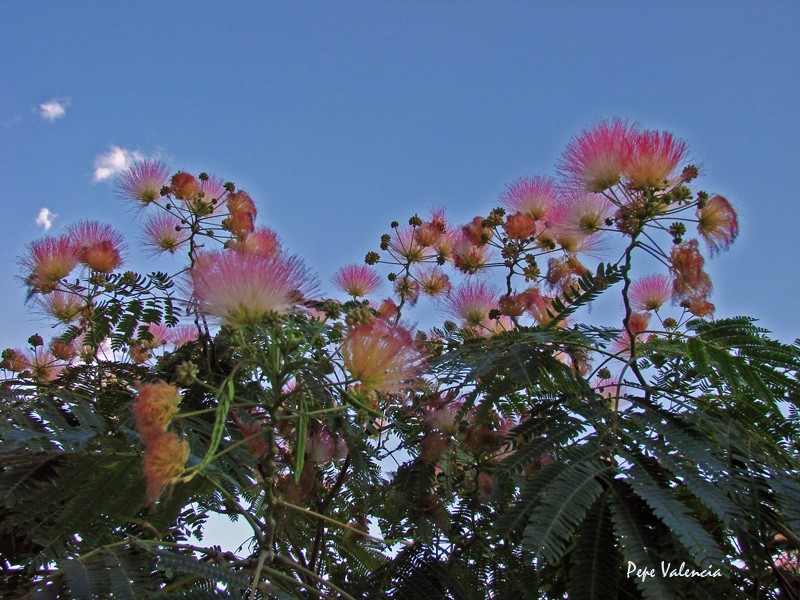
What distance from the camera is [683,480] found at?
1.82 meters

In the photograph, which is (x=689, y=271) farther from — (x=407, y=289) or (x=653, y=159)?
(x=407, y=289)

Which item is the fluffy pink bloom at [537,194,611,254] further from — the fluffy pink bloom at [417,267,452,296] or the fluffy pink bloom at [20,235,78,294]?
the fluffy pink bloom at [20,235,78,294]

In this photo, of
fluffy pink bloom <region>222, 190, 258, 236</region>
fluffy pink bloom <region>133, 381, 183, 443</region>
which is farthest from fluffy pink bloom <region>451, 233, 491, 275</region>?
fluffy pink bloom <region>133, 381, 183, 443</region>

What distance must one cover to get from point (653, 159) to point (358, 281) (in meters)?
1.62

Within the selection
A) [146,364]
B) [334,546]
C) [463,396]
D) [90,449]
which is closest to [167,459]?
[90,449]

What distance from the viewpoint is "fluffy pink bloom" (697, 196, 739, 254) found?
2.56 m

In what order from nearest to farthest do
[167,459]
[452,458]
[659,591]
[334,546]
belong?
[167,459] < [659,591] < [452,458] < [334,546]

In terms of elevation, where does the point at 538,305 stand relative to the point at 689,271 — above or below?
above

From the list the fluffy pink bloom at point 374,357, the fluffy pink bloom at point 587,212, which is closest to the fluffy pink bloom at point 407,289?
the fluffy pink bloom at point 587,212

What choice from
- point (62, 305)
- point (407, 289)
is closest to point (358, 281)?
point (407, 289)

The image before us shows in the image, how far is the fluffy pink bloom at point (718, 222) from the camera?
256 centimetres

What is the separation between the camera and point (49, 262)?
10.3ft

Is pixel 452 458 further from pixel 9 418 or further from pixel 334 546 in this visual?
pixel 9 418

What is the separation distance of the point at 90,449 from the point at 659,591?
1.46m
